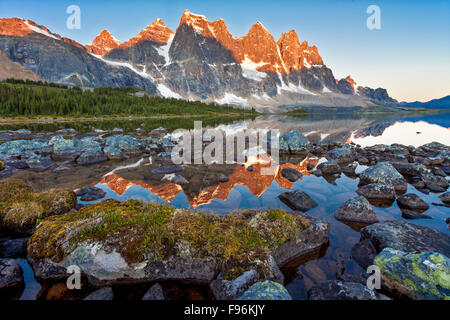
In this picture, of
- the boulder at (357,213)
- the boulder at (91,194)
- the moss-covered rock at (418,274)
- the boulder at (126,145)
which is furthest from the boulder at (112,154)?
the moss-covered rock at (418,274)

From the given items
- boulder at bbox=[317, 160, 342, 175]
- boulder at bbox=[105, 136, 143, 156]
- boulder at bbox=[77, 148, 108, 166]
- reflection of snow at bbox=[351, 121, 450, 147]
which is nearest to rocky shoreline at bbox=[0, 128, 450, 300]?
boulder at bbox=[317, 160, 342, 175]

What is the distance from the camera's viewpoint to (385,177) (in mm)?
Result: 13148

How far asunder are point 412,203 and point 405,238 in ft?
15.5

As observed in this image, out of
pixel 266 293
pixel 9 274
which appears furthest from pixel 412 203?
pixel 9 274

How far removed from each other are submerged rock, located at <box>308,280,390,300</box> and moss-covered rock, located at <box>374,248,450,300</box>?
934 millimetres

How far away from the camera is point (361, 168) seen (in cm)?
1777

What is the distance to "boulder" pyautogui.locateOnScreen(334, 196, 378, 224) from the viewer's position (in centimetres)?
868

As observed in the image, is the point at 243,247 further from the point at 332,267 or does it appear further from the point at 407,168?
the point at 407,168

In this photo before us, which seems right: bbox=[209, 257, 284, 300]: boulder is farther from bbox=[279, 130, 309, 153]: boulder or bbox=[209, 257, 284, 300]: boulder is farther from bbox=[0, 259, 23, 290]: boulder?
bbox=[279, 130, 309, 153]: boulder

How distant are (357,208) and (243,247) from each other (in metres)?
6.02

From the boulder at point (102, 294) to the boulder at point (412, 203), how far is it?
41.0 ft

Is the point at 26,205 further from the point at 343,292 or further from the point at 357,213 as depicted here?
the point at 357,213

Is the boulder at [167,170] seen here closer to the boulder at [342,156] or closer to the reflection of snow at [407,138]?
→ the boulder at [342,156]
